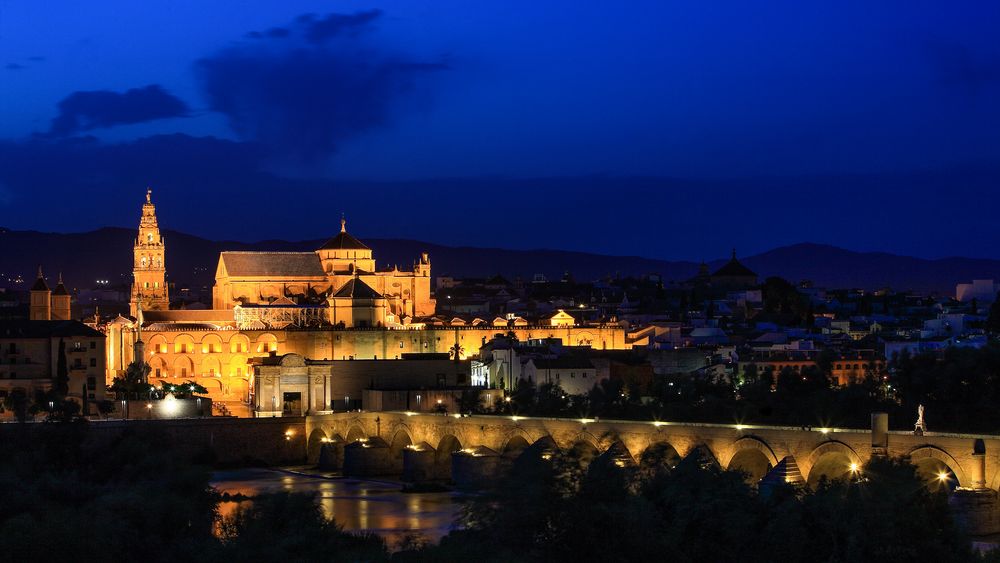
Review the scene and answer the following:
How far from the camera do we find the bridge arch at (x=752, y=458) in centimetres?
4262

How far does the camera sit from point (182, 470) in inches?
1930

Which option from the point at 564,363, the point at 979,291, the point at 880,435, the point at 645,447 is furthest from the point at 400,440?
the point at 979,291

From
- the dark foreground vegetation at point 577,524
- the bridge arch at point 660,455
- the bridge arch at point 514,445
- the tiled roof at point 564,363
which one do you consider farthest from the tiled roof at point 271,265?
the dark foreground vegetation at point 577,524

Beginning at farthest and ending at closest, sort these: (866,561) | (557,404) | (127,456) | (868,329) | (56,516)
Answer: (868,329) → (557,404) → (127,456) → (56,516) → (866,561)

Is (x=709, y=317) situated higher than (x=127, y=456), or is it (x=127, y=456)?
(x=709, y=317)

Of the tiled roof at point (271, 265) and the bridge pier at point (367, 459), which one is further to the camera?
the tiled roof at point (271, 265)

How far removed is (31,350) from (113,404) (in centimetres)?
498

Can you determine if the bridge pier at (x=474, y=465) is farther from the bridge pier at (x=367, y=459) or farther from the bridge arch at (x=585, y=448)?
the bridge pier at (x=367, y=459)

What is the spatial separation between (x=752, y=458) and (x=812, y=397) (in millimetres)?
13193

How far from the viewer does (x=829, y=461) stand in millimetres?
41125

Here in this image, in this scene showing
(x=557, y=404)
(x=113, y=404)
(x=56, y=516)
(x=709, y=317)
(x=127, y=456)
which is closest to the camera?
(x=56, y=516)

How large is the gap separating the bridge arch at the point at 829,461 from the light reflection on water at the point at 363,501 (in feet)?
29.4

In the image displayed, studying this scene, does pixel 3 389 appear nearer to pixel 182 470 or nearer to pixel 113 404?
pixel 113 404

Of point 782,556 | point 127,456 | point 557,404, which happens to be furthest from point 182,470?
point 782,556
